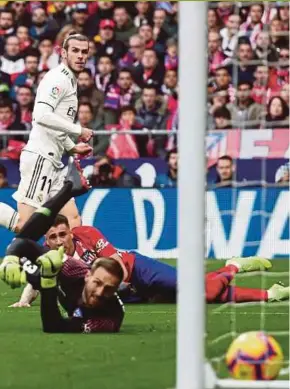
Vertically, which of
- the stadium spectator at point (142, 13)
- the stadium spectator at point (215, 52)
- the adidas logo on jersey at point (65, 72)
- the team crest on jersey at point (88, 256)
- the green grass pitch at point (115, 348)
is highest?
the stadium spectator at point (142, 13)

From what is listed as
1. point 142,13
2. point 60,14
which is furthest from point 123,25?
point 60,14

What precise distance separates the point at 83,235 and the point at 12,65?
6.62 m

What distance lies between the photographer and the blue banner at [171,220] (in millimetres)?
12516

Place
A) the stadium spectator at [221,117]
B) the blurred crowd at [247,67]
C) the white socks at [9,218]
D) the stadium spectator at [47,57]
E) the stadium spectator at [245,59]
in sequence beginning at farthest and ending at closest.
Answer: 1. the stadium spectator at [47,57]
2. the stadium spectator at [245,59]
3. the stadium spectator at [221,117]
4. the blurred crowd at [247,67]
5. the white socks at [9,218]

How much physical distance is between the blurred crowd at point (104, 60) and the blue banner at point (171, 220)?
76cm

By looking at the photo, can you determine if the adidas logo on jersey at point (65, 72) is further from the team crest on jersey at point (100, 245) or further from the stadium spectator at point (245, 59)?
the stadium spectator at point (245, 59)

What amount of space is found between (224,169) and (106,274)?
16.5ft

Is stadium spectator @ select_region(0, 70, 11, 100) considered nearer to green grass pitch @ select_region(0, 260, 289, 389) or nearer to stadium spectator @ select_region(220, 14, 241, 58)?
stadium spectator @ select_region(220, 14, 241, 58)

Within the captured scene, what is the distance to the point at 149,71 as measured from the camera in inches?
585

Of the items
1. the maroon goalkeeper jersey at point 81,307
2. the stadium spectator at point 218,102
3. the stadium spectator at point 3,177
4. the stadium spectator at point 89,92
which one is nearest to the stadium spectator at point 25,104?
the stadium spectator at point 89,92

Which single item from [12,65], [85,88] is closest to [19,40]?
[12,65]

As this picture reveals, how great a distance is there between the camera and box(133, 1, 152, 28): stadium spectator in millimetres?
15586

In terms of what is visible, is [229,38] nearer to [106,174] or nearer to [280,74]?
[106,174]

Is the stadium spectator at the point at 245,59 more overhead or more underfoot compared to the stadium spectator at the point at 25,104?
more overhead
